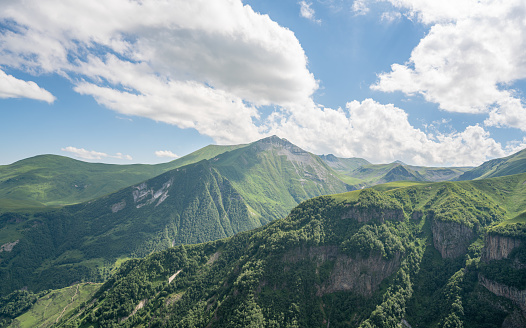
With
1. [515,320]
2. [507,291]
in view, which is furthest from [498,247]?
[515,320]

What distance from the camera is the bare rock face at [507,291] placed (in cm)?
15375

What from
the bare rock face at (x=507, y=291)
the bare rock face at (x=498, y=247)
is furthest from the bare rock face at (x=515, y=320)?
the bare rock face at (x=498, y=247)

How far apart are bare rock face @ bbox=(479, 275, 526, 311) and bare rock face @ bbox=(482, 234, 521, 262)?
21.3 meters

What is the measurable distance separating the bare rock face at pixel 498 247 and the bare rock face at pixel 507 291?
21.3 metres

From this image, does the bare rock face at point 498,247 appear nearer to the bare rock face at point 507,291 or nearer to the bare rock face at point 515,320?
the bare rock face at point 507,291

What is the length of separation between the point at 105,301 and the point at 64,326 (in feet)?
92.6

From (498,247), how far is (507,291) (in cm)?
3605

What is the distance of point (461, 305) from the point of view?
17025 cm

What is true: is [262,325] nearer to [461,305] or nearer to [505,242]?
[461,305]

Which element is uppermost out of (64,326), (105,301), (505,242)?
(505,242)

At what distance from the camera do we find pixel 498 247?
18575cm

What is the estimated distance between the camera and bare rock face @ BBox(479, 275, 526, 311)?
153750 mm

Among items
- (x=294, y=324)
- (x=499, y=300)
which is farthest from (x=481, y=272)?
(x=294, y=324)

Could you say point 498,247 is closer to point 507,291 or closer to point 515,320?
point 507,291
